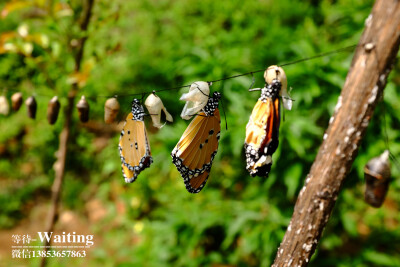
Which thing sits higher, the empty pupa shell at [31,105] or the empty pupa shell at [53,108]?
the empty pupa shell at [31,105]

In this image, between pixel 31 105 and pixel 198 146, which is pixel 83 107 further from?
pixel 198 146

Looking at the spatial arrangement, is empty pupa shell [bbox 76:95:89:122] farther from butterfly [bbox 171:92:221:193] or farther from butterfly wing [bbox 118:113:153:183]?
butterfly [bbox 171:92:221:193]

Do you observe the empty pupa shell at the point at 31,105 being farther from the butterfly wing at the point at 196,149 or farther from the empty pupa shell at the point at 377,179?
the empty pupa shell at the point at 377,179

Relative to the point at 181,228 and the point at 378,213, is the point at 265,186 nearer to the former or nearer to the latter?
the point at 181,228

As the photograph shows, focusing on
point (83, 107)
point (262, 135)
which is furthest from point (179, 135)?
point (262, 135)

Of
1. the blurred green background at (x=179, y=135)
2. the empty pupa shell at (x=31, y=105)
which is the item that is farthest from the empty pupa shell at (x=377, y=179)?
the empty pupa shell at (x=31, y=105)
